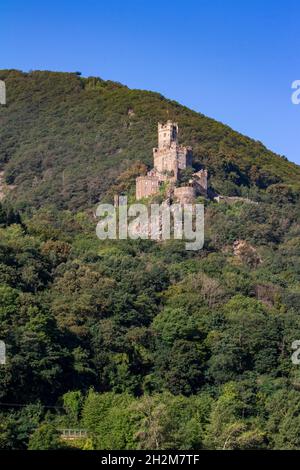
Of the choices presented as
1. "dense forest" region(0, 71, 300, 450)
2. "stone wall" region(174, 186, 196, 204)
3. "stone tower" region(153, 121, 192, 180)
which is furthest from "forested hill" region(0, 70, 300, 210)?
"stone wall" region(174, 186, 196, 204)

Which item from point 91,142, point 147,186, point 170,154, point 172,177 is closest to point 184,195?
point 172,177

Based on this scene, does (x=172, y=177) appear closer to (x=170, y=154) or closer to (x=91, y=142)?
(x=170, y=154)

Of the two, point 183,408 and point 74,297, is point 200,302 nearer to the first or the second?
point 74,297

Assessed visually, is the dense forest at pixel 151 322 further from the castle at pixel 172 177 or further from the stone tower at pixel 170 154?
the stone tower at pixel 170 154

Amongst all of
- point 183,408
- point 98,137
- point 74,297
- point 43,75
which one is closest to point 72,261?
point 74,297

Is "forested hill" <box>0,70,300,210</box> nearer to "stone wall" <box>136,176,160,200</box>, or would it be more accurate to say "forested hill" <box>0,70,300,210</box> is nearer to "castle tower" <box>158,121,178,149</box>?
"castle tower" <box>158,121,178,149</box>

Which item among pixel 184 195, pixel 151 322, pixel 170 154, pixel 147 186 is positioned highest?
pixel 170 154
